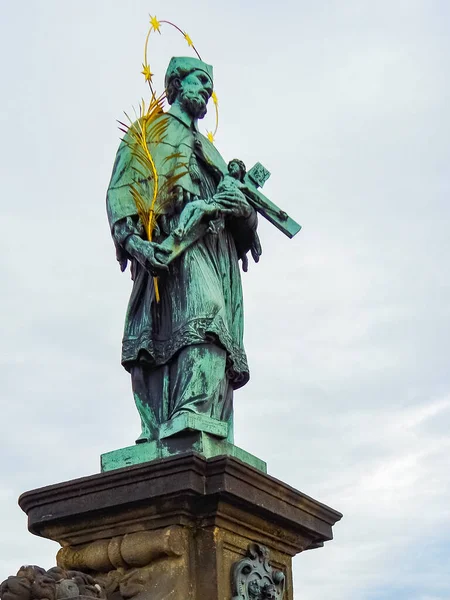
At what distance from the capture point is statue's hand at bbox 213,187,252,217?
25.0 feet

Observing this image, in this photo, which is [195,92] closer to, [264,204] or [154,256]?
[264,204]

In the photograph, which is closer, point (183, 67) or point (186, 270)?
point (186, 270)

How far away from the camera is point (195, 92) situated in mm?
8102

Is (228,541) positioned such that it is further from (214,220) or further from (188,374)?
(214,220)

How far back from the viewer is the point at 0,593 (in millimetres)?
6023

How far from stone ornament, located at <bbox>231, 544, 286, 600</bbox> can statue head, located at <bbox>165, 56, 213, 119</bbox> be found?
10.9ft

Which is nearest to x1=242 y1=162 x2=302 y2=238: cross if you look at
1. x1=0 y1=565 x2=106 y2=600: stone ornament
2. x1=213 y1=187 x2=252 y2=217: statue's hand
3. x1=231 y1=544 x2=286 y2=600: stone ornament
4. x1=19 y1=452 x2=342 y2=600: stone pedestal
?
x1=213 y1=187 x2=252 y2=217: statue's hand

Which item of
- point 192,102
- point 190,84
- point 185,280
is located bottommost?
point 185,280

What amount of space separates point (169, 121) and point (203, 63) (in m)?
0.60

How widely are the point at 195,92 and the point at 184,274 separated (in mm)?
1558

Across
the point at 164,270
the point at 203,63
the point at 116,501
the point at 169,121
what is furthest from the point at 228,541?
the point at 203,63

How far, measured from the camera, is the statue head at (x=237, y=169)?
26.0 ft

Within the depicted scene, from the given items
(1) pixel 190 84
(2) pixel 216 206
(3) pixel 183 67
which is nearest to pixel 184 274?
(2) pixel 216 206

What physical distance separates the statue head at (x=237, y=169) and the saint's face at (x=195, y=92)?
0.51 m
